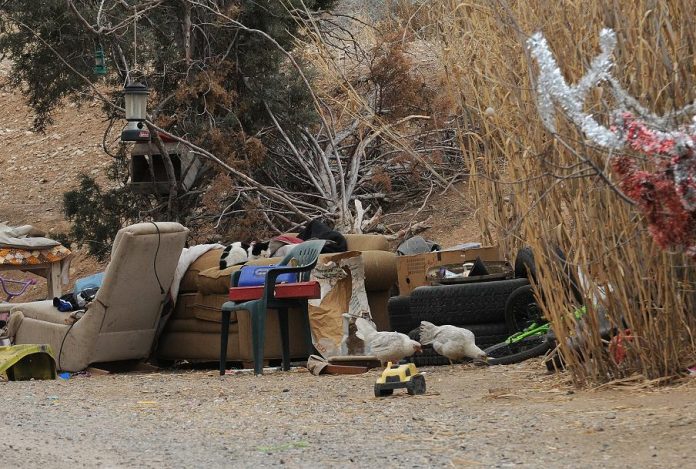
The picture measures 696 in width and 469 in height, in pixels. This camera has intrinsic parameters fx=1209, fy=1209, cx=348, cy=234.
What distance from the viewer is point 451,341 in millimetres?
7996

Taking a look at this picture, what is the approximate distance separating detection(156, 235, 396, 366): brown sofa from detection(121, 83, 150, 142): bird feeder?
231 centimetres

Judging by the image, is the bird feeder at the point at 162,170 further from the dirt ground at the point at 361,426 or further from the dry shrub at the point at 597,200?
the dry shrub at the point at 597,200

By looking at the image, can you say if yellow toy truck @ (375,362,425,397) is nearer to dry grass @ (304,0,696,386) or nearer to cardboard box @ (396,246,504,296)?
dry grass @ (304,0,696,386)

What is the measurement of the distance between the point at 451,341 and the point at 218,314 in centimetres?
261

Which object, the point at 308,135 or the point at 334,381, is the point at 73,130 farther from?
the point at 334,381

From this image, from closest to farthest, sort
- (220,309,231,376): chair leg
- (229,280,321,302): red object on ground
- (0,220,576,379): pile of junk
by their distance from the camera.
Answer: (0,220,576,379): pile of junk
(229,280,321,302): red object on ground
(220,309,231,376): chair leg

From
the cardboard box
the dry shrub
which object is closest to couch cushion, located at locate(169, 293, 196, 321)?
the cardboard box

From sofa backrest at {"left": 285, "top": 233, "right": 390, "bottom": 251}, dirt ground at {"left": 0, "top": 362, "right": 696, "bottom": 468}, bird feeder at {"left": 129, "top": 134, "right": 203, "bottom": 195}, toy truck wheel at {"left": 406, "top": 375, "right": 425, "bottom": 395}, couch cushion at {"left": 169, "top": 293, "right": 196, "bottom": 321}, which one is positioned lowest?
dirt ground at {"left": 0, "top": 362, "right": 696, "bottom": 468}

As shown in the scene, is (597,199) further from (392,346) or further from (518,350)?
(518,350)

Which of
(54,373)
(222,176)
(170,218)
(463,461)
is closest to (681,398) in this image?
(463,461)

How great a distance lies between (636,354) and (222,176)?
9.44 meters

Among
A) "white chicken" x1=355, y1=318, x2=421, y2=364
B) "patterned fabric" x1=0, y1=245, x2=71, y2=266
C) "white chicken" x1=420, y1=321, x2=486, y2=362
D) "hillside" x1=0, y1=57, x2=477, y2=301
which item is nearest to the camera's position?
"white chicken" x1=355, y1=318, x2=421, y2=364

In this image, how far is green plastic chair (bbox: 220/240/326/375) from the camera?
892 centimetres

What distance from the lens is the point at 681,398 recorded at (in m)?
5.43
